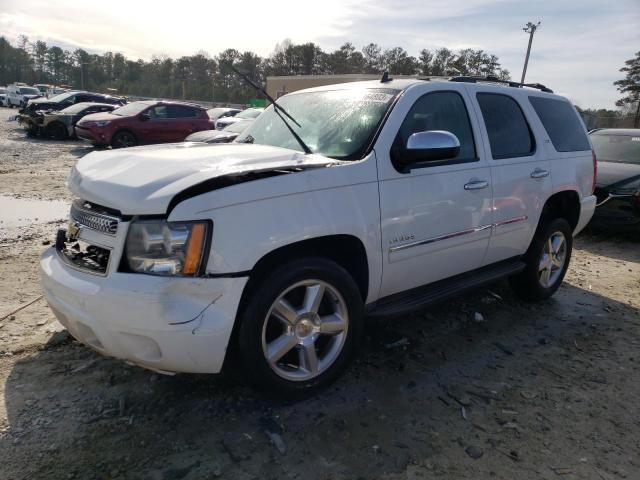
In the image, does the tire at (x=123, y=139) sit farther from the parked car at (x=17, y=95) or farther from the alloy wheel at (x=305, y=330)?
the parked car at (x=17, y=95)

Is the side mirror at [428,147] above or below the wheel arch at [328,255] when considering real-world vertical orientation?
above

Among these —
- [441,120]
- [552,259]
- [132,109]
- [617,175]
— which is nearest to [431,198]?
[441,120]

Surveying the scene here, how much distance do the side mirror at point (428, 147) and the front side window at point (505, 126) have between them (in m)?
0.92

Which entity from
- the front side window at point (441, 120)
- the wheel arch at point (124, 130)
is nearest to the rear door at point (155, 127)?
the wheel arch at point (124, 130)

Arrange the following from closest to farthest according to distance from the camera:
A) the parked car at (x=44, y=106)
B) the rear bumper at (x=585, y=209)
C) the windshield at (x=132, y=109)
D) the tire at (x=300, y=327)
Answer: the tire at (x=300, y=327) → the rear bumper at (x=585, y=209) → the windshield at (x=132, y=109) → the parked car at (x=44, y=106)

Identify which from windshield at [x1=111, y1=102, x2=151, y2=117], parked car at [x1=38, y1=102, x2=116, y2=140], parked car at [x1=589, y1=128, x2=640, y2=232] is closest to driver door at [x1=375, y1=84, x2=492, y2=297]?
parked car at [x1=589, y1=128, x2=640, y2=232]

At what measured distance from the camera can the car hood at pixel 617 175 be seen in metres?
7.34

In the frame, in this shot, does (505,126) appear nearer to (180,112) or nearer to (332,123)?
(332,123)

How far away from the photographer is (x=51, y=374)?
3082 mm

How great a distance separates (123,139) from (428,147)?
1389 centimetres

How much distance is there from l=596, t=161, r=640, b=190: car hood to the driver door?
4711 mm

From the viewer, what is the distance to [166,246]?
2.38 m

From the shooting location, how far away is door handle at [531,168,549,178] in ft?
13.7

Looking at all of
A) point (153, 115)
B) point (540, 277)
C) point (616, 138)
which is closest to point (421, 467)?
point (540, 277)
